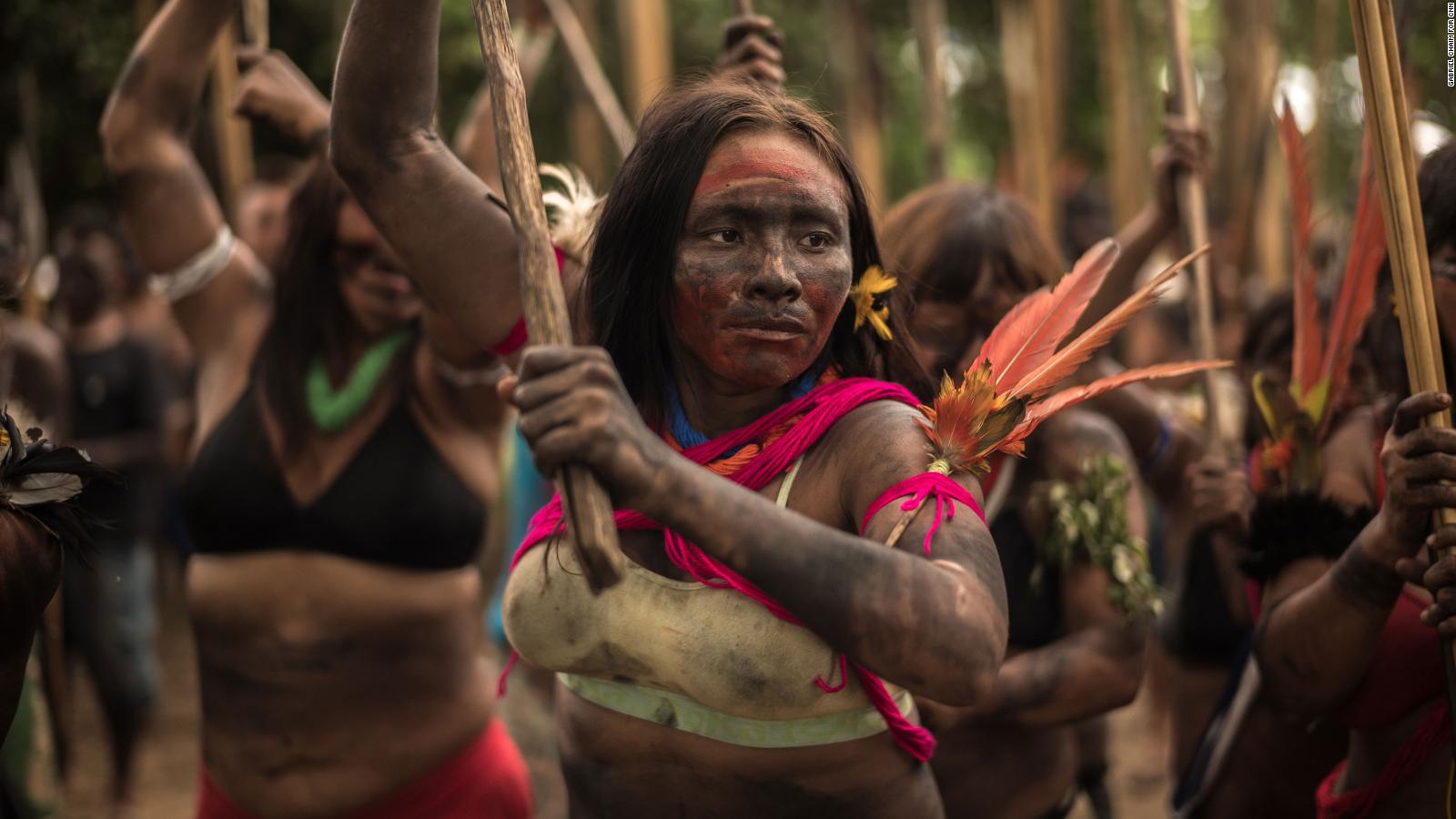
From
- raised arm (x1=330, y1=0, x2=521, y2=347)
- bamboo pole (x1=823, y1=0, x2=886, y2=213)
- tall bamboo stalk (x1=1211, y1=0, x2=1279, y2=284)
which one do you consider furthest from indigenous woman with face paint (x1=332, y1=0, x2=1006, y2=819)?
bamboo pole (x1=823, y1=0, x2=886, y2=213)

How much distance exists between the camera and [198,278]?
3.15 metres

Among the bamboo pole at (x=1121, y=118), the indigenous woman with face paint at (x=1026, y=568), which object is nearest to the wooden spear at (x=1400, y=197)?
the indigenous woman with face paint at (x=1026, y=568)

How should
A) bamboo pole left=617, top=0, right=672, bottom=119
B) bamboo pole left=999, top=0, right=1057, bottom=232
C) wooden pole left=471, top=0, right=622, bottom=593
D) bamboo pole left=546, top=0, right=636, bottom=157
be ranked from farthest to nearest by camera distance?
bamboo pole left=999, top=0, right=1057, bottom=232 < bamboo pole left=617, top=0, right=672, bottom=119 < bamboo pole left=546, top=0, right=636, bottom=157 < wooden pole left=471, top=0, right=622, bottom=593

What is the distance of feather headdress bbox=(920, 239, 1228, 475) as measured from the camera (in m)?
1.82

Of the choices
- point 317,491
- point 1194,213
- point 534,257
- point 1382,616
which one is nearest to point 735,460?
point 534,257

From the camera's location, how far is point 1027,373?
195 centimetres

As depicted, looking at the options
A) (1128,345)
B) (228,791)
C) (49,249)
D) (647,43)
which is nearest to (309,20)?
(49,249)

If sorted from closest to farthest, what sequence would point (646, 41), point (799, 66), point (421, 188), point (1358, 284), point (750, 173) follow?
point (750, 173) → point (421, 188) → point (1358, 284) → point (646, 41) → point (799, 66)

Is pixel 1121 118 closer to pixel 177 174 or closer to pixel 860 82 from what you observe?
pixel 860 82

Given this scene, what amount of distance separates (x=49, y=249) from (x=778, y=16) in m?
5.58

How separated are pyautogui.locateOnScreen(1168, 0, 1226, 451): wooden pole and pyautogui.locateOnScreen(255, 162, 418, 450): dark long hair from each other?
1.89m

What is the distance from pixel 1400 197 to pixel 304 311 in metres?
2.21

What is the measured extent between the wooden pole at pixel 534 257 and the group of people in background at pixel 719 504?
0.13ft

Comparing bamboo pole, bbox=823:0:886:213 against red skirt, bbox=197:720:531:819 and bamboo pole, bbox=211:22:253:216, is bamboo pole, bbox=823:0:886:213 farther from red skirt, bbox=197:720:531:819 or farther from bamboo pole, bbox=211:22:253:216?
red skirt, bbox=197:720:531:819
